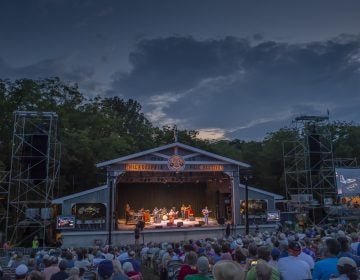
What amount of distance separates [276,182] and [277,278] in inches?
1336

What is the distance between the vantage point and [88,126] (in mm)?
36094

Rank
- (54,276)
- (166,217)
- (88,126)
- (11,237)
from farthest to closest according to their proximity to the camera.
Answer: (88,126)
(166,217)
(11,237)
(54,276)

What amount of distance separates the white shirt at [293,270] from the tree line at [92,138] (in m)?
22.2

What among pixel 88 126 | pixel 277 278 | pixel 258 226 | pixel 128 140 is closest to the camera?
pixel 277 278

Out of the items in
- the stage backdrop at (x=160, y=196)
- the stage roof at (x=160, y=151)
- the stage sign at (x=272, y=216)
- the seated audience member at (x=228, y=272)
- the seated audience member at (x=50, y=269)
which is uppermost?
the stage roof at (x=160, y=151)

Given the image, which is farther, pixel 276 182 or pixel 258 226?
pixel 276 182

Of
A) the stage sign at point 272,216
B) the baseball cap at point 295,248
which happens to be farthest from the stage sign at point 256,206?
the baseball cap at point 295,248

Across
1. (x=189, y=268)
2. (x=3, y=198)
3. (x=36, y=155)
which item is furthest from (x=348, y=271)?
(x=3, y=198)

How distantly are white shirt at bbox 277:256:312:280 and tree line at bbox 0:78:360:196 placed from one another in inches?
872

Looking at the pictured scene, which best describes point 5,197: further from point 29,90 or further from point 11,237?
point 29,90

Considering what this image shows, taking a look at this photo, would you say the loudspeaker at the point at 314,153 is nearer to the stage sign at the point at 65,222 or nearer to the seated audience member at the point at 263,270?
the stage sign at the point at 65,222

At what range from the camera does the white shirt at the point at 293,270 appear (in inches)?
195

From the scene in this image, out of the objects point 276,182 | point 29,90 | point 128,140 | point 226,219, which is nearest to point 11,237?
point 29,90

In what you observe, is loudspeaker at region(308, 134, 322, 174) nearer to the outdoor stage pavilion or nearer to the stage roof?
the outdoor stage pavilion
